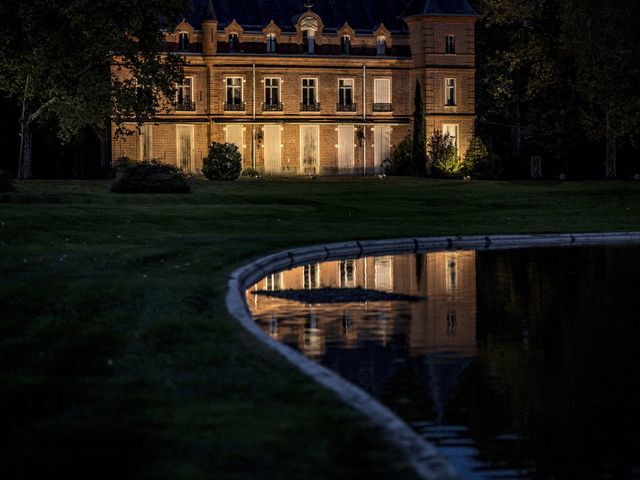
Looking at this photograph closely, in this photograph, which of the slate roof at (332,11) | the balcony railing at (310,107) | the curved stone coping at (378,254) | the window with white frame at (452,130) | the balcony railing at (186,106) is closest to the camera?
the curved stone coping at (378,254)

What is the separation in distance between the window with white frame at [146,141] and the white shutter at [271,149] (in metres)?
6.53

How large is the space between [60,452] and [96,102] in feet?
152

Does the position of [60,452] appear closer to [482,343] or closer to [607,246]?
[482,343]

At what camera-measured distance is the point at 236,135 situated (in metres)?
76.0

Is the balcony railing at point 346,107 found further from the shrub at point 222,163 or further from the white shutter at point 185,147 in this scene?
the shrub at point 222,163

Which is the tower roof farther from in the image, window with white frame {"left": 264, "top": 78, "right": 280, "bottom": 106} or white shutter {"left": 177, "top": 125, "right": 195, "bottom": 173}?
white shutter {"left": 177, "top": 125, "right": 195, "bottom": 173}

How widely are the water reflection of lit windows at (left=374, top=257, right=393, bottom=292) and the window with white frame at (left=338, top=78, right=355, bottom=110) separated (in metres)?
50.5

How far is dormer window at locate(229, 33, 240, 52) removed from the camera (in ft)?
250

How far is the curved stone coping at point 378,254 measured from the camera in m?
9.06

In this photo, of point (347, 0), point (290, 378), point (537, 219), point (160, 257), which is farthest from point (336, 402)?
point (347, 0)

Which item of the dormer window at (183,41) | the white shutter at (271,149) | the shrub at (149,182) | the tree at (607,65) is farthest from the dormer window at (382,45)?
the shrub at (149,182)

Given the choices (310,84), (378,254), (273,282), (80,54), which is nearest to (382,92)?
(310,84)

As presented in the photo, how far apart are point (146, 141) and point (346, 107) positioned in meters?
11.8

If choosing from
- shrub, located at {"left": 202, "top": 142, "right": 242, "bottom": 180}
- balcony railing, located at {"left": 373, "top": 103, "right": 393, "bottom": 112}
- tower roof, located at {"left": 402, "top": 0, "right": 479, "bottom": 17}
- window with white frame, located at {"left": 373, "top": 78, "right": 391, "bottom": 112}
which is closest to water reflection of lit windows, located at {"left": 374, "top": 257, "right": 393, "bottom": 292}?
shrub, located at {"left": 202, "top": 142, "right": 242, "bottom": 180}
